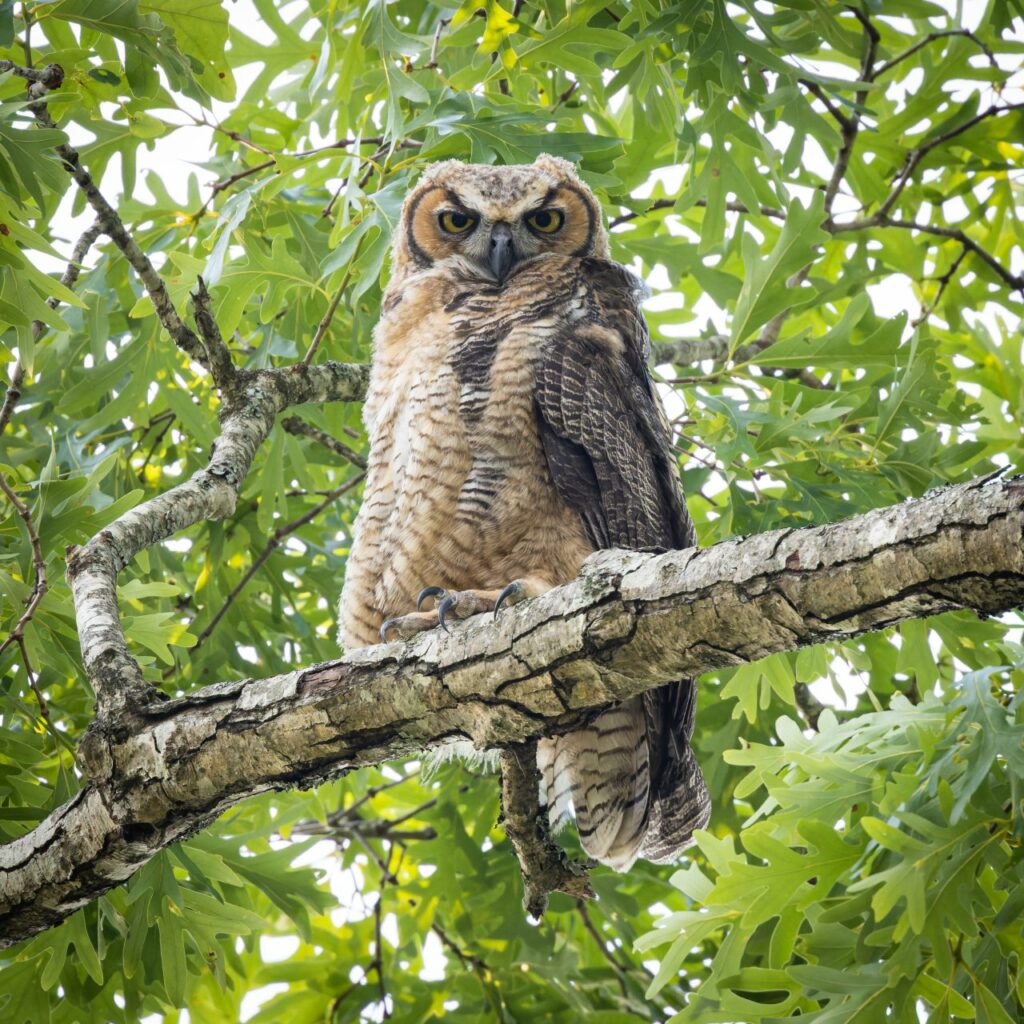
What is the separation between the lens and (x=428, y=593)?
290cm

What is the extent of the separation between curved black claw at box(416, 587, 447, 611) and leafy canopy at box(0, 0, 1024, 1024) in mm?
712

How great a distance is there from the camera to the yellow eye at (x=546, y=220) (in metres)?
3.50

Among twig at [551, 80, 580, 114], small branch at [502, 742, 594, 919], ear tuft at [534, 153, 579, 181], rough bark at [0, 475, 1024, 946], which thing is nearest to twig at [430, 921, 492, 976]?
small branch at [502, 742, 594, 919]

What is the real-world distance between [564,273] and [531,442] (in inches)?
26.4

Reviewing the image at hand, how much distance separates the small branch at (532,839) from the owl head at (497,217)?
1501 millimetres

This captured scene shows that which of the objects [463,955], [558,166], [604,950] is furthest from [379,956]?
[558,166]

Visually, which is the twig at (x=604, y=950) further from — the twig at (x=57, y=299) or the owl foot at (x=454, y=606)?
the twig at (x=57, y=299)

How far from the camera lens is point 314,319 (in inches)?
157

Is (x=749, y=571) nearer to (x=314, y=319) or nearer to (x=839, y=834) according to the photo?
(x=839, y=834)

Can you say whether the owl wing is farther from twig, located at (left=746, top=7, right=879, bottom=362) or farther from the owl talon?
twig, located at (left=746, top=7, right=879, bottom=362)

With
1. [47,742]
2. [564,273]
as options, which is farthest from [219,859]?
[564,273]

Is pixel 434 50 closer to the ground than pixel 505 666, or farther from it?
farther from it

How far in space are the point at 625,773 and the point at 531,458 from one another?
90cm

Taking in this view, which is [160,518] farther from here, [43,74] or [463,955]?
[463,955]
